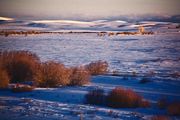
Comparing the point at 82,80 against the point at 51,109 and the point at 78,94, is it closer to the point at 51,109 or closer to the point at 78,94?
the point at 78,94

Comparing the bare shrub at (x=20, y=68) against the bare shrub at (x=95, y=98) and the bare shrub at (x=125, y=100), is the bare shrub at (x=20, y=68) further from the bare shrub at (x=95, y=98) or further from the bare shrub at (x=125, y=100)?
the bare shrub at (x=125, y=100)

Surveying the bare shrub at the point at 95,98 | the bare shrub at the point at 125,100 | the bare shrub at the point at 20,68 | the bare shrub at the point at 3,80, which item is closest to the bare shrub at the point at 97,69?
the bare shrub at the point at 20,68

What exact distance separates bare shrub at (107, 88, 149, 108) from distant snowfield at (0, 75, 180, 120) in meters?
0.37

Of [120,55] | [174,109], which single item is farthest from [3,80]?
[120,55]

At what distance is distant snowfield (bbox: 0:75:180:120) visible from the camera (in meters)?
11.1

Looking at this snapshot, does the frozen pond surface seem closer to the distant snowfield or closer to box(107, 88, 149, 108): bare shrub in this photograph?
the distant snowfield

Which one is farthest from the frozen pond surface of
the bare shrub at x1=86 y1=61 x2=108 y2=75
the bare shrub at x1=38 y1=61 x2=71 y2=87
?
the bare shrub at x1=38 y1=61 x2=71 y2=87

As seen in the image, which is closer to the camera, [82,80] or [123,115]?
[123,115]

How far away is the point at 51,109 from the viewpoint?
11.9 m

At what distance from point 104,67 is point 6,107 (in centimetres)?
1120

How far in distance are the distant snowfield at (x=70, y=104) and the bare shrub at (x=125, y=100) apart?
1.21 feet

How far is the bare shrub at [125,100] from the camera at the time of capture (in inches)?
522

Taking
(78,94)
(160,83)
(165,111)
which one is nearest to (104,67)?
(160,83)

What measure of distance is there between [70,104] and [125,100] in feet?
6.87
